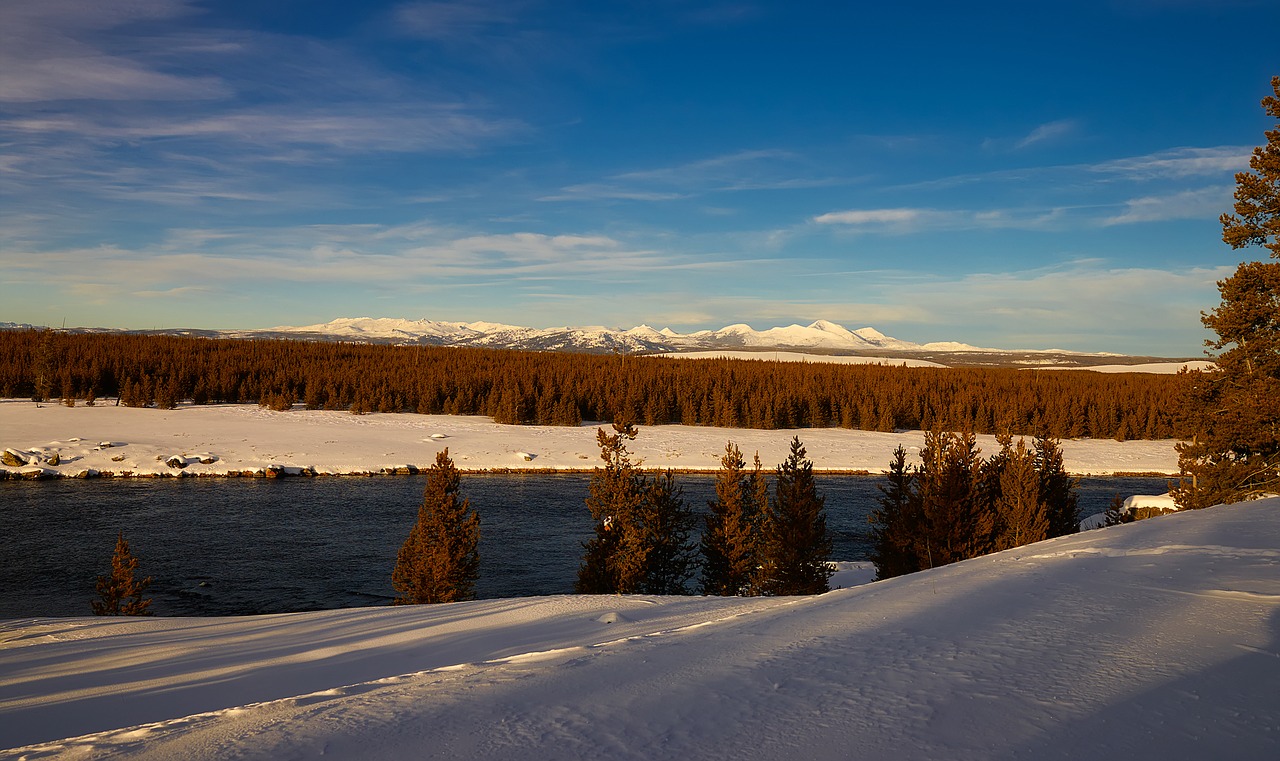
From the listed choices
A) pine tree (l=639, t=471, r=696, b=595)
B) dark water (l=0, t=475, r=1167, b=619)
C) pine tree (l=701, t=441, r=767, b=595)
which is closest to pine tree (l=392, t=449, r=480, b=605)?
dark water (l=0, t=475, r=1167, b=619)

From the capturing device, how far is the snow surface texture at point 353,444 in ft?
202

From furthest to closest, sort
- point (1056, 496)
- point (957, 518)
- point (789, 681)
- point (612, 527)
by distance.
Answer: point (1056, 496) → point (957, 518) → point (612, 527) → point (789, 681)

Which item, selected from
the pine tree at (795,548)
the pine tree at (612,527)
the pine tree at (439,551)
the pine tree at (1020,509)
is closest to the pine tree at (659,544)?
the pine tree at (612,527)

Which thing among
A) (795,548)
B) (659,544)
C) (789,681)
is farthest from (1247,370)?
(789,681)

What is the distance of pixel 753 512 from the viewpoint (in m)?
29.2

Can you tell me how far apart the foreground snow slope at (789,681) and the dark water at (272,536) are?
2075 cm

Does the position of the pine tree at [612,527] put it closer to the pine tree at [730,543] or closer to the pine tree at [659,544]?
the pine tree at [659,544]

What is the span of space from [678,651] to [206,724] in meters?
3.46

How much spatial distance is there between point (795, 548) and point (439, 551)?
12.5 meters

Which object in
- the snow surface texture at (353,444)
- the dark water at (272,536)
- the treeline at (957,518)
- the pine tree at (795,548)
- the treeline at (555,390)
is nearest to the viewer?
the pine tree at (795,548)

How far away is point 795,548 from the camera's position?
2662 cm

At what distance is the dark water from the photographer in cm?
2845

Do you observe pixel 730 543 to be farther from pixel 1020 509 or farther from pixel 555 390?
pixel 555 390

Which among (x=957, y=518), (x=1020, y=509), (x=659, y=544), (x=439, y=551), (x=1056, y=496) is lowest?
(x=659, y=544)
